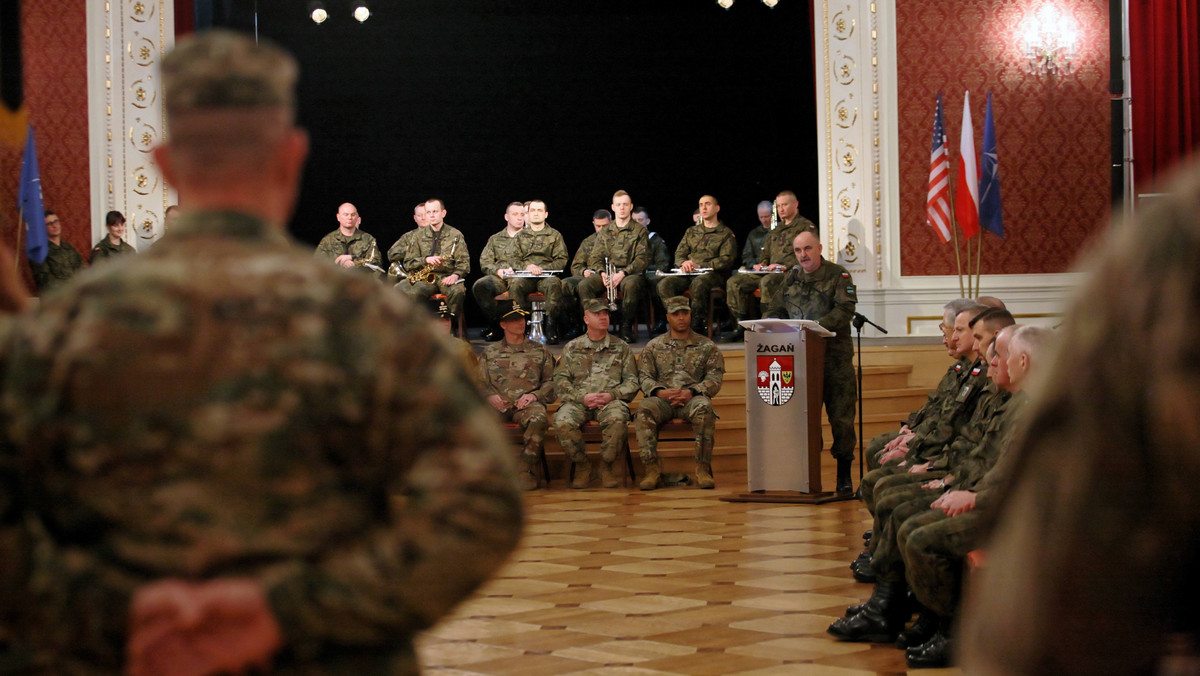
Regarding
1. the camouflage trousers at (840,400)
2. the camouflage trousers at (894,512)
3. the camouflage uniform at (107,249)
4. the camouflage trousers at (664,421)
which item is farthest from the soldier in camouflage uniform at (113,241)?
the camouflage trousers at (894,512)

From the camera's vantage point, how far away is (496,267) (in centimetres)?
1084

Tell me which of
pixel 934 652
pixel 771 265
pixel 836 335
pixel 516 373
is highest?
pixel 771 265

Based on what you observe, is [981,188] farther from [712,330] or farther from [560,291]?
[560,291]

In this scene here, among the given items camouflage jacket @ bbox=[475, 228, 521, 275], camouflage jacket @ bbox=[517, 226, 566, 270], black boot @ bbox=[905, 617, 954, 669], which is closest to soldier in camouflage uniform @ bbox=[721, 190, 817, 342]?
camouflage jacket @ bbox=[517, 226, 566, 270]

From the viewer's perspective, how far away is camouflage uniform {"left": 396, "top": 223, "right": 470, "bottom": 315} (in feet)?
34.4

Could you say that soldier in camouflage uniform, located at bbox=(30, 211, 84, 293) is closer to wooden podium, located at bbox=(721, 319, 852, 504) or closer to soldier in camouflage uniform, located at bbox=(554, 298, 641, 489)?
soldier in camouflage uniform, located at bbox=(554, 298, 641, 489)

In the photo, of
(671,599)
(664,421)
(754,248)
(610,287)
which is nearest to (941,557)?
(671,599)

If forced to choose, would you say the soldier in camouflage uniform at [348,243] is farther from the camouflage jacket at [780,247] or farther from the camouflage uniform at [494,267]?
the camouflage jacket at [780,247]

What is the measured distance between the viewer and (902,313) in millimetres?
10320

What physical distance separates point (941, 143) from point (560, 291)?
11.2ft

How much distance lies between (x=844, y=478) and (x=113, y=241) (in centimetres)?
649

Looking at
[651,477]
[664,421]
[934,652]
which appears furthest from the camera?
[664,421]

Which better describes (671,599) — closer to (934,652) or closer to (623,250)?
(934,652)

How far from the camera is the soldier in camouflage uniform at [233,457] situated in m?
1.10
